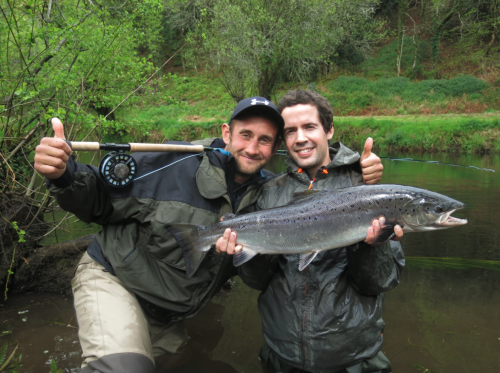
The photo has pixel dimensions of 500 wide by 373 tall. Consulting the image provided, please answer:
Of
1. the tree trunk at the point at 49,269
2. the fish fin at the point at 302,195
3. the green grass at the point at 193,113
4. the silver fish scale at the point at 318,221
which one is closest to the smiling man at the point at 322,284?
the silver fish scale at the point at 318,221

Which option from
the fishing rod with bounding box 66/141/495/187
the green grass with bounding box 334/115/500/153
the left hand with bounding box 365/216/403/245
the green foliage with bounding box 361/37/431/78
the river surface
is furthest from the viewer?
the green foliage with bounding box 361/37/431/78

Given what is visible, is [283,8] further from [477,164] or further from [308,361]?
[308,361]

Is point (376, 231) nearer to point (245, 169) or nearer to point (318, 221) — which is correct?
point (318, 221)

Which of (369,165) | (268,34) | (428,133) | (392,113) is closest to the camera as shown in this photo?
(369,165)

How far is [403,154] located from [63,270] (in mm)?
17854

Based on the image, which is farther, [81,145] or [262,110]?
[262,110]

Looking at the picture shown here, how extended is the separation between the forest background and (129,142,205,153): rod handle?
191cm

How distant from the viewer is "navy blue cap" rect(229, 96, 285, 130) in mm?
3224

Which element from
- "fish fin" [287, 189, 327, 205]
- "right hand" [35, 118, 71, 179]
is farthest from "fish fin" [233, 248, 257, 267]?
"right hand" [35, 118, 71, 179]

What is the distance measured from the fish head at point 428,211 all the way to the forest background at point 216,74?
413 cm

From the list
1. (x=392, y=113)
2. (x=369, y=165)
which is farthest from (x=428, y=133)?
(x=369, y=165)

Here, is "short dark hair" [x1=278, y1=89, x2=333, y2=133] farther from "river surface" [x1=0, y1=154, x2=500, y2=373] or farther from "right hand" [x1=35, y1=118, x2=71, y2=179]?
"river surface" [x1=0, y1=154, x2=500, y2=373]

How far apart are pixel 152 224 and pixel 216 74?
22.9 meters

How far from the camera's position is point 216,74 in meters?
24.6
